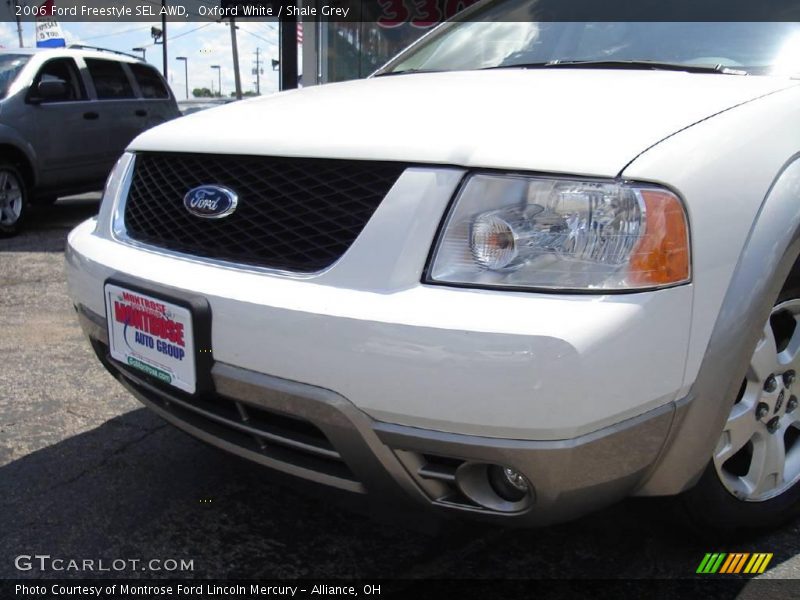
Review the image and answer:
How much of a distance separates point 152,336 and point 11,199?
5451 millimetres

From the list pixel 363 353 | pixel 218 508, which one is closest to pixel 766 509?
pixel 363 353

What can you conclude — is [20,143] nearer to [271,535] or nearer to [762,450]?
[271,535]

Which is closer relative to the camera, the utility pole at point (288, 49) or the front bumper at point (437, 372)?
the front bumper at point (437, 372)

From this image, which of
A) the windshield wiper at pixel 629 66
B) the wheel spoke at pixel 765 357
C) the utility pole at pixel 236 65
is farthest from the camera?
the utility pole at pixel 236 65

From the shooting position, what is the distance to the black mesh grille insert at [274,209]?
166 cm

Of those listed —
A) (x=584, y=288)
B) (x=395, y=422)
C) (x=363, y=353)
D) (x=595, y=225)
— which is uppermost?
(x=595, y=225)

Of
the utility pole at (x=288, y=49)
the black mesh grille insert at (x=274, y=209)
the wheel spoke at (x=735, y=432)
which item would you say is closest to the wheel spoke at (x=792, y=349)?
the wheel spoke at (x=735, y=432)

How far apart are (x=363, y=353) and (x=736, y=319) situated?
78 cm

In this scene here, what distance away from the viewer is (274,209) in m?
1.80

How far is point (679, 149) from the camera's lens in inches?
59.7

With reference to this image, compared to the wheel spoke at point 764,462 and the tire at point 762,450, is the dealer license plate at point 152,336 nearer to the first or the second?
the tire at point 762,450

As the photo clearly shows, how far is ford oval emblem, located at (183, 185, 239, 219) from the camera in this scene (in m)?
1.86

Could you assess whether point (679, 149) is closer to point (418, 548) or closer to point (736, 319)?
point (736, 319)

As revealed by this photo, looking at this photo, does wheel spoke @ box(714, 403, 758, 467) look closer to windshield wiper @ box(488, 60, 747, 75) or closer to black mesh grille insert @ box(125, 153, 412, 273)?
windshield wiper @ box(488, 60, 747, 75)
